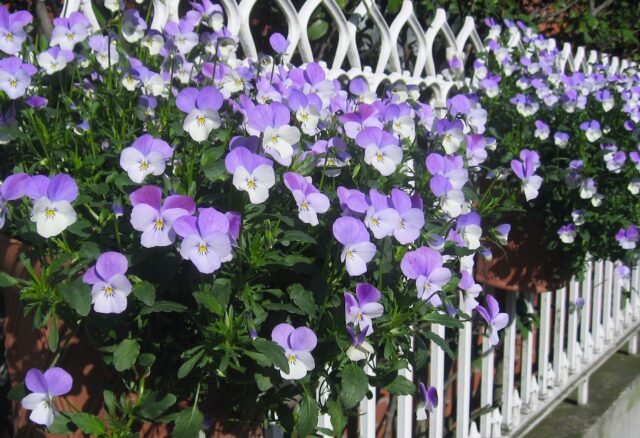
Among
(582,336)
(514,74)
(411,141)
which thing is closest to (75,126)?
(411,141)

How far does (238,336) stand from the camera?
1001 mm

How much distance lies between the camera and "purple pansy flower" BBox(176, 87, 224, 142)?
1084mm

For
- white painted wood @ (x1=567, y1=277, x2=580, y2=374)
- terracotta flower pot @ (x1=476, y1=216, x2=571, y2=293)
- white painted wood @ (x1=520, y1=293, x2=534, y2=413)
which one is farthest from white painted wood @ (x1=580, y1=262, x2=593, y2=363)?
terracotta flower pot @ (x1=476, y1=216, x2=571, y2=293)

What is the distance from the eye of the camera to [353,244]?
1.02 meters

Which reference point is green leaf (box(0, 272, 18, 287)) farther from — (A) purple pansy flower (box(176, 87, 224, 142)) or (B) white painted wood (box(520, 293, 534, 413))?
(B) white painted wood (box(520, 293, 534, 413))

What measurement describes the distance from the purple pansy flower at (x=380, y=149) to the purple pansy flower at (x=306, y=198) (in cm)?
14

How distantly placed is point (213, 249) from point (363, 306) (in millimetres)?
224

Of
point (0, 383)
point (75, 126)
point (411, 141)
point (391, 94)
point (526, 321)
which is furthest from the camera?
point (526, 321)

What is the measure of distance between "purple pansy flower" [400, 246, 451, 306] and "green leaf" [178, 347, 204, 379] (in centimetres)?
30

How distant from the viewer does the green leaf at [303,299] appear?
103cm

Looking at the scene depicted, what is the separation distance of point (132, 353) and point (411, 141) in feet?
2.04

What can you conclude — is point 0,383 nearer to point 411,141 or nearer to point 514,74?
point 411,141

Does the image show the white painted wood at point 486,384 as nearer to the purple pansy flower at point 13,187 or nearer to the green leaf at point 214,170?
the green leaf at point 214,170

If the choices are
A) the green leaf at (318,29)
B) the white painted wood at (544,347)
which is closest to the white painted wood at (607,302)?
the white painted wood at (544,347)
